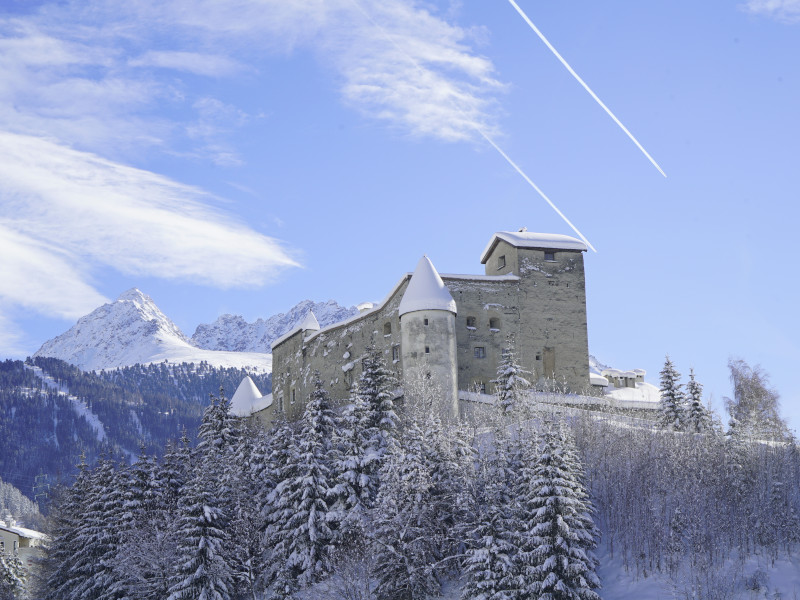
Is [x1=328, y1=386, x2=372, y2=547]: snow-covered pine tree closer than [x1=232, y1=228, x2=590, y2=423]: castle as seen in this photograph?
Yes

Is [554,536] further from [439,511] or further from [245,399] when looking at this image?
[245,399]

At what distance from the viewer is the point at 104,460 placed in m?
48.1

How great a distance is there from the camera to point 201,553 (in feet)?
125

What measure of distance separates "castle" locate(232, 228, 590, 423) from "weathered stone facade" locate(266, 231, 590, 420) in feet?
0.19

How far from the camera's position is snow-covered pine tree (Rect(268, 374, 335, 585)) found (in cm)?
3741

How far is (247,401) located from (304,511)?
113 ft

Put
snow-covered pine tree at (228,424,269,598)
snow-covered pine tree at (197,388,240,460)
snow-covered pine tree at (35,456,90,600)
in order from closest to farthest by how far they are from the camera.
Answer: snow-covered pine tree at (228,424,269,598) < snow-covered pine tree at (35,456,90,600) < snow-covered pine tree at (197,388,240,460)

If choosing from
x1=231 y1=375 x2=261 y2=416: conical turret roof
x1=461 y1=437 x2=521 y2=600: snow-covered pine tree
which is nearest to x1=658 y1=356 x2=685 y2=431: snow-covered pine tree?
x1=461 y1=437 x2=521 y2=600: snow-covered pine tree

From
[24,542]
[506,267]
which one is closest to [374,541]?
[506,267]

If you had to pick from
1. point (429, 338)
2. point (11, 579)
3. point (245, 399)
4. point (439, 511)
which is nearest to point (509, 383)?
point (429, 338)

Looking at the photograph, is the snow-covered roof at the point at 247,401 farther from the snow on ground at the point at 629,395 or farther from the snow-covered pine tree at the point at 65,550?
the snow on ground at the point at 629,395

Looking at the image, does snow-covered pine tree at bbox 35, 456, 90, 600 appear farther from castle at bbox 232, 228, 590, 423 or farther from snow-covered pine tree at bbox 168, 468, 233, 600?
castle at bbox 232, 228, 590, 423

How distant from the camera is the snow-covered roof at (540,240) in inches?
2222

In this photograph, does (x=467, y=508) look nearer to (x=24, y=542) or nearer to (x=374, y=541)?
(x=374, y=541)
